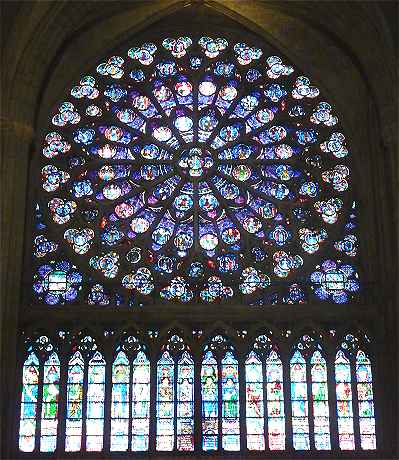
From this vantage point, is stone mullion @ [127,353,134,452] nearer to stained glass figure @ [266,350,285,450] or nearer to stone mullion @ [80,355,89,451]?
stone mullion @ [80,355,89,451]

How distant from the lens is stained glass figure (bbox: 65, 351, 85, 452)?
15414mm

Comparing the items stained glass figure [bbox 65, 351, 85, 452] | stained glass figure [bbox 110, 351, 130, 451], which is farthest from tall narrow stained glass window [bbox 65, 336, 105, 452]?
stained glass figure [bbox 110, 351, 130, 451]

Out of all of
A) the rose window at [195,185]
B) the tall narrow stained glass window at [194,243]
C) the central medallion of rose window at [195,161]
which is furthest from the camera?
the central medallion of rose window at [195,161]

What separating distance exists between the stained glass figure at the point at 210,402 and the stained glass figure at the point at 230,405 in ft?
0.33

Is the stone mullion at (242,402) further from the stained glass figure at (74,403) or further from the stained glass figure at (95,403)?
the stained glass figure at (74,403)

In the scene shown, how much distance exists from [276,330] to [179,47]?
527 cm

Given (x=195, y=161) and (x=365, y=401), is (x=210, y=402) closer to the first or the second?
(x=365, y=401)

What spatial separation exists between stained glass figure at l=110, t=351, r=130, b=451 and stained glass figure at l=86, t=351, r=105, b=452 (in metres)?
0.16

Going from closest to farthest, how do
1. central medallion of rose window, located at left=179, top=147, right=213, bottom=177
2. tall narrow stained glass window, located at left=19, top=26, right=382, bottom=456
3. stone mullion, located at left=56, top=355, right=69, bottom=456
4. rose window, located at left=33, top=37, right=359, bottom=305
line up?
stone mullion, located at left=56, top=355, right=69, bottom=456
tall narrow stained glass window, located at left=19, top=26, right=382, bottom=456
rose window, located at left=33, top=37, right=359, bottom=305
central medallion of rose window, located at left=179, top=147, right=213, bottom=177

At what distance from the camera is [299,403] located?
15680mm

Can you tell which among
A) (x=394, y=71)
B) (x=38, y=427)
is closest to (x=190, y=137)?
(x=394, y=71)

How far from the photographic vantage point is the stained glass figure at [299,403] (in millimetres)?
15492

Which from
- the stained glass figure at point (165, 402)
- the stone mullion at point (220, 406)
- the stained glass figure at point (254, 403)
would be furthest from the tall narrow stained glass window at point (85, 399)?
the stained glass figure at point (254, 403)

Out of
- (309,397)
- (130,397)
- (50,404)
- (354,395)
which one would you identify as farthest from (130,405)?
(354,395)
